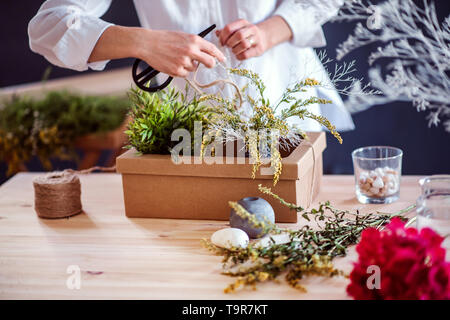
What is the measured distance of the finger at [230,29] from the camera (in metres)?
1.21

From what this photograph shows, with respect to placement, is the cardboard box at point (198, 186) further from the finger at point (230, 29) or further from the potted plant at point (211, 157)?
the finger at point (230, 29)

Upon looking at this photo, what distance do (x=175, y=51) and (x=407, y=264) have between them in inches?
27.8

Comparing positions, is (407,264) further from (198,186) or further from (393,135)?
(393,135)

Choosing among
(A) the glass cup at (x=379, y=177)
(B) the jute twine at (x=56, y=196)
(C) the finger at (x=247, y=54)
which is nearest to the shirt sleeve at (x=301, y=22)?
(C) the finger at (x=247, y=54)

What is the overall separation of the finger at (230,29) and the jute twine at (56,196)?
0.49 m

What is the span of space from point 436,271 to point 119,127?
84.4 inches

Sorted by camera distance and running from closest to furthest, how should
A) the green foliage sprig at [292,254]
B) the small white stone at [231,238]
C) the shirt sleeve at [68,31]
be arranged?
the green foliage sprig at [292,254] → the small white stone at [231,238] → the shirt sleeve at [68,31]

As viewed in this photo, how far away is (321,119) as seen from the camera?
3.27 ft

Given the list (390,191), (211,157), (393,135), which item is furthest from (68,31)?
(393,135)

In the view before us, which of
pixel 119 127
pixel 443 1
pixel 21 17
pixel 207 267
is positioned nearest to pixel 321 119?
pixel 207 267

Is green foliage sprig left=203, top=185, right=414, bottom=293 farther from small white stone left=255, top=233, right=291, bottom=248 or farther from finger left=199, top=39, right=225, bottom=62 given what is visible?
finger left=199, top=39, right=225, bottom=62

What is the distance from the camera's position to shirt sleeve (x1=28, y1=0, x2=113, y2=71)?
124 centimetres

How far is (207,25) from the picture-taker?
1.38 m
